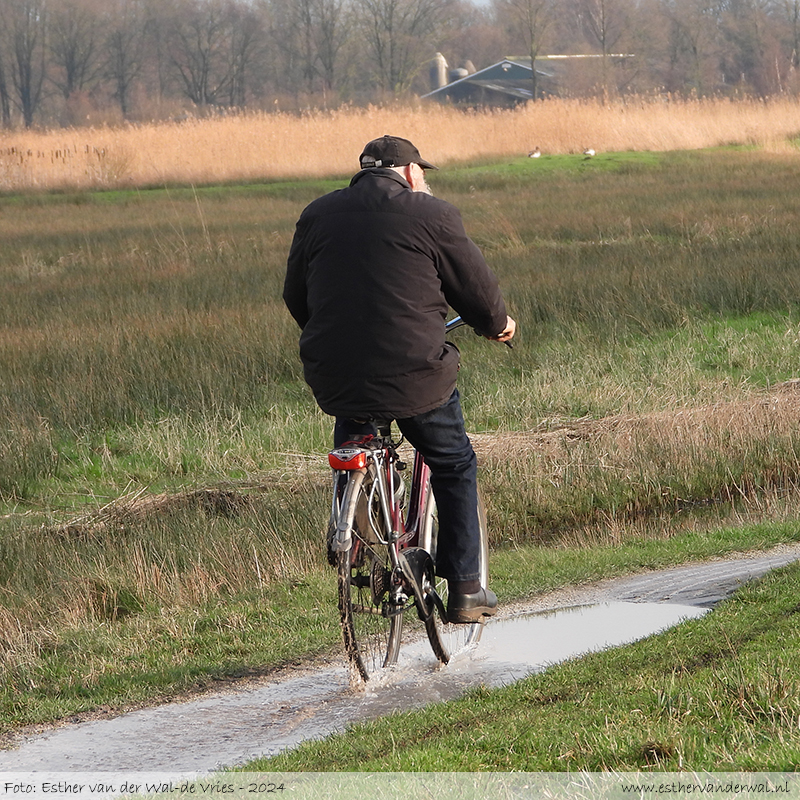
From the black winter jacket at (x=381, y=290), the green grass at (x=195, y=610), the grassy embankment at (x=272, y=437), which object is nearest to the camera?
the black winter jacket at (x=381, y=290)

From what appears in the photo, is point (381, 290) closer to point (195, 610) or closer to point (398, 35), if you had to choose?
point (195, 610)

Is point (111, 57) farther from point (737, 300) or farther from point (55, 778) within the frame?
point (55, 778)

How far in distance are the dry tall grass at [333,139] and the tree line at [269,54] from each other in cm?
4453

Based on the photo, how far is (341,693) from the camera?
502 cm

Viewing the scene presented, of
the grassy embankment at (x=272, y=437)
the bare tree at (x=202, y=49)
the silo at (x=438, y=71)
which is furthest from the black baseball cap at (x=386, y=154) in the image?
the silo at (x=438, y=71)

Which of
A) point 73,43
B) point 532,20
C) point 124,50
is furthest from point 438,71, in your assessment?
point 532,20

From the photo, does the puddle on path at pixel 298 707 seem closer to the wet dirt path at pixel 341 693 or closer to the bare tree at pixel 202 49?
the wet dirt path at pixel 341 693

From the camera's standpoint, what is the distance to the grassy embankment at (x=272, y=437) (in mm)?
6172

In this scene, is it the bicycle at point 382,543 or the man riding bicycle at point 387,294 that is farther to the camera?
the bicycle at point 382,543

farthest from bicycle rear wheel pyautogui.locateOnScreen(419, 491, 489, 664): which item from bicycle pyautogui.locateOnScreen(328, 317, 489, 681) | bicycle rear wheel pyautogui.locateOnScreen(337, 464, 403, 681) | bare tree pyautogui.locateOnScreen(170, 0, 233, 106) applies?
bare tree pyautogui.locateOnScreen(170, 0, 233, 106)

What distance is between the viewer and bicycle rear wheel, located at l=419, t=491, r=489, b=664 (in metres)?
5.09

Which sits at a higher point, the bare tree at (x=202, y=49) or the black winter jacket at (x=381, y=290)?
the bare tree at (x=202, y=49)

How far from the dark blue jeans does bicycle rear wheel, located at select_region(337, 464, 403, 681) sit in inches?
8.1

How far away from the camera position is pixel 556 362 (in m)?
11.5
